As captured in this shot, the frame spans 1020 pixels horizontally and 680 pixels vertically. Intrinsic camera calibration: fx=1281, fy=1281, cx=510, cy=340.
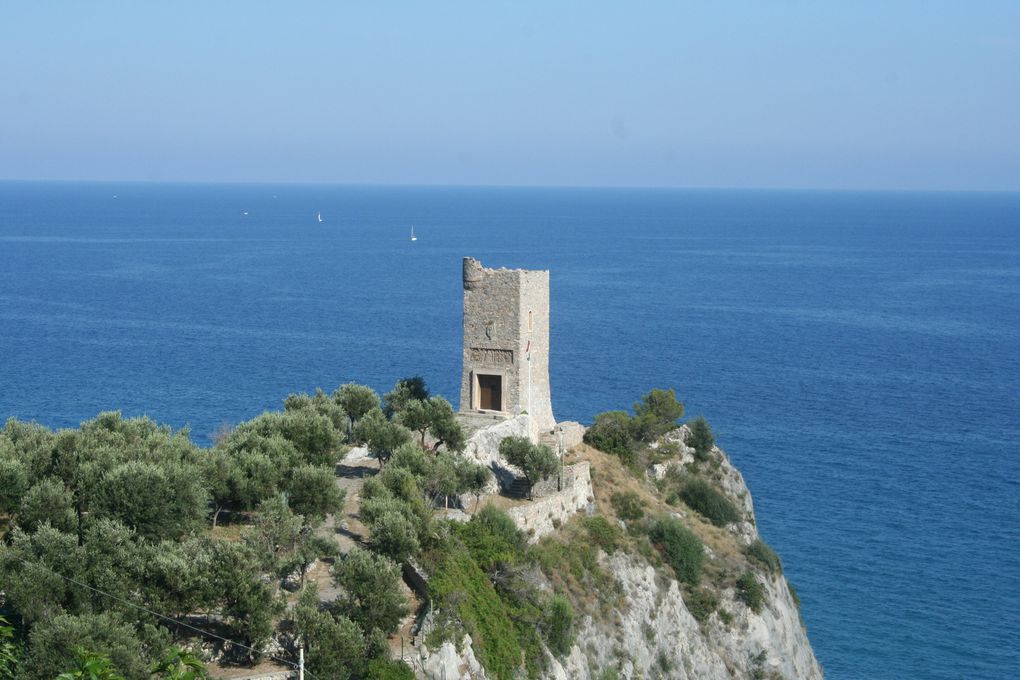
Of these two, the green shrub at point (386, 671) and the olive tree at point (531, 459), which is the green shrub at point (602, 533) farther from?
the green shrub at point (386, 671)

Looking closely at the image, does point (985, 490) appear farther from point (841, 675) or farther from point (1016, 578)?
point (841, 675)

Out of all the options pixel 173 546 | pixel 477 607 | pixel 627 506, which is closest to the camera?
pixel 173 546

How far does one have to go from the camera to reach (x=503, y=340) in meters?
37.8

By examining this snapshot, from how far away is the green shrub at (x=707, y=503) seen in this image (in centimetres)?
4103

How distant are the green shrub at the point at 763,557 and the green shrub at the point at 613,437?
15.2 ft

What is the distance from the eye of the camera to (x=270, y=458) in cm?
2886

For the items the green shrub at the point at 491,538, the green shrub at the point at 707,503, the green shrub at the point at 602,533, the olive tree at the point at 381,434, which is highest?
the olive tree at the point at 381,434

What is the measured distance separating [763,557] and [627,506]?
5.25 meters

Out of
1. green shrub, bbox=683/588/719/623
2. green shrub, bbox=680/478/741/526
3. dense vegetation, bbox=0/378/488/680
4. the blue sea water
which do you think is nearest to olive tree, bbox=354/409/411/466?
dense vegetation, bbox=0/378/488/680

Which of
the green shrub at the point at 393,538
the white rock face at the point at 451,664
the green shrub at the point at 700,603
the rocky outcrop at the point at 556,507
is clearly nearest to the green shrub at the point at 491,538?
the rocky outcrop at the point at 556,507

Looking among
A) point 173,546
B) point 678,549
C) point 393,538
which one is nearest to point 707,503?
point 678,549

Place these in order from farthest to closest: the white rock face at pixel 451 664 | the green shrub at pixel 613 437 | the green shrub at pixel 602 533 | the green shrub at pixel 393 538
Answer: the green shrub at pixel 613 437, the green shrub at pixel 602 533, the green shrub at pixel 393 538, the white rock face at pixel 451 664

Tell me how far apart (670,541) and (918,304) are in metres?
89.5

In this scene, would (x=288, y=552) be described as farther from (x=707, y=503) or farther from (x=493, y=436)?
(x=707, y=503)
